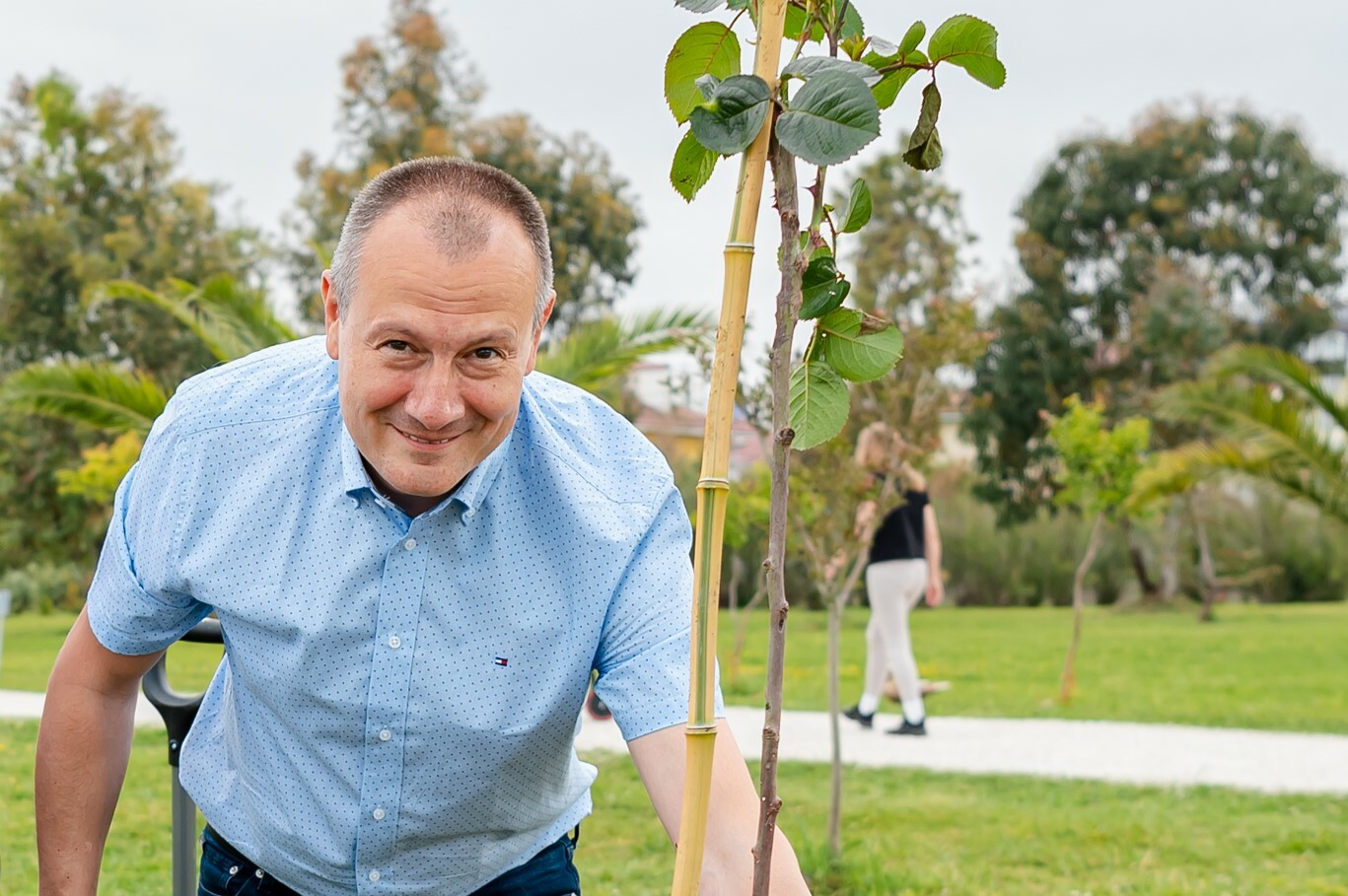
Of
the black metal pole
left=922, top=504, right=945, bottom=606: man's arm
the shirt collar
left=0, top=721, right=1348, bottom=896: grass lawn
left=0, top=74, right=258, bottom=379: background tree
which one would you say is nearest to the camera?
the shirt collar

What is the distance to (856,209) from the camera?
3.88 ft

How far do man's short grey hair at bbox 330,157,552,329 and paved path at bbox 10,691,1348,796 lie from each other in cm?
657

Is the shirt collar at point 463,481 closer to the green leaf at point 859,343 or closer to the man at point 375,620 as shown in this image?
the man at point 375,620

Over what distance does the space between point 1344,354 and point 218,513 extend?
30056 millimetres

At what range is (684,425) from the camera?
2200 cm

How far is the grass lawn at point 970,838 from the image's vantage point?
5.37m

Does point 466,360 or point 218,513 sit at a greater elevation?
point 466,360

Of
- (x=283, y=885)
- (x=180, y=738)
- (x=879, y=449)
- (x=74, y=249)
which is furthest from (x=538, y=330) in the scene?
(x=74, y=249)

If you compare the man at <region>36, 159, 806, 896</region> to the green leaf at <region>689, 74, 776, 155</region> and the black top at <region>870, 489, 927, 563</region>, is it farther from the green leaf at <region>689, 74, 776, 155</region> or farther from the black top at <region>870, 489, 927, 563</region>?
the black top at <region>870, 489, 927, 563</region>

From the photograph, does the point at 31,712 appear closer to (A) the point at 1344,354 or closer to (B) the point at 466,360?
(B) the point at 466,360

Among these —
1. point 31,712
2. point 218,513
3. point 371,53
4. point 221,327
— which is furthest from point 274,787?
point 371,53

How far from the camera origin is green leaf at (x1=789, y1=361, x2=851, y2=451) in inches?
45.7

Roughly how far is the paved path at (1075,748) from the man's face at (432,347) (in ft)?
21.6

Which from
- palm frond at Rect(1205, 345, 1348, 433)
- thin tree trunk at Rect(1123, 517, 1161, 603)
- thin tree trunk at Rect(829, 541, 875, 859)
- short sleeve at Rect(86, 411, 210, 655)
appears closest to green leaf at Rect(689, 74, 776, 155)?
short sleeve at Rect(86, 411, 210, 655)
